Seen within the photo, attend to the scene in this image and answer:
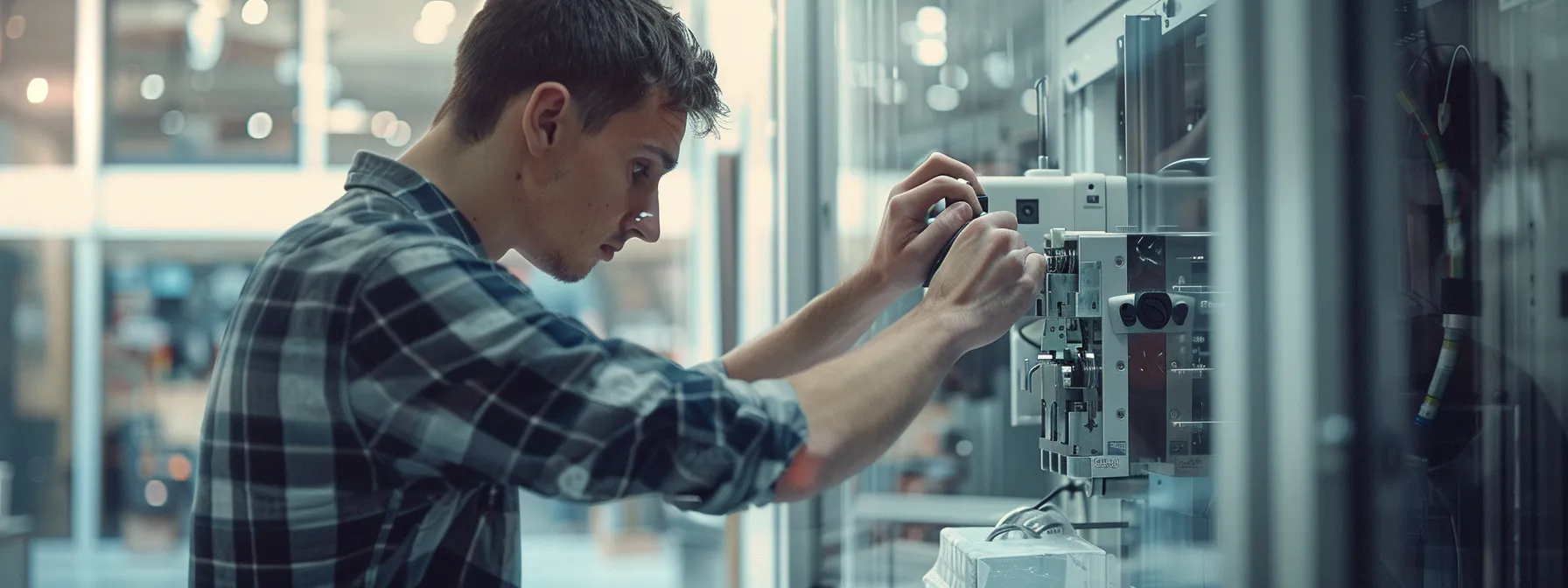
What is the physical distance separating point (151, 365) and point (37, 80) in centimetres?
116

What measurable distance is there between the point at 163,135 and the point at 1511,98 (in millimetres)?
4521

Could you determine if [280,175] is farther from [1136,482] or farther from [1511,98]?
[1511,98]

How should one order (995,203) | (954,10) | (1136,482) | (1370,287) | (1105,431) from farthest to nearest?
(954,10), (1136,482), (995,203), (1105,431), (1370,287)

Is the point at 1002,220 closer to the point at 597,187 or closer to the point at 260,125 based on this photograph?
the point at 597,187

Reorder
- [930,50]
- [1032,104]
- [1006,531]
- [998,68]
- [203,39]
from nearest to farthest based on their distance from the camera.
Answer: [1006,531] < [1032,104] < [998,68] < [930,50] < [203,39]

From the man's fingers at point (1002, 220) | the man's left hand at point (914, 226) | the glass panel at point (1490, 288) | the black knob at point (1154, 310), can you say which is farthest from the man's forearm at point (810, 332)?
the glass panel at point (1490, 288)

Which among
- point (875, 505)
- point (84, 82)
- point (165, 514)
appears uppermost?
point (84, 82)

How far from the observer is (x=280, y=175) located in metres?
4.38

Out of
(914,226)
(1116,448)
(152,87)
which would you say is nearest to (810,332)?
(914,226)

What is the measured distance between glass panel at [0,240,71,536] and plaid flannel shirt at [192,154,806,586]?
4.07 meters

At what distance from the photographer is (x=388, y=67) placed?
4.50 m

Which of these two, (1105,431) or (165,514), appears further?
(165,514)

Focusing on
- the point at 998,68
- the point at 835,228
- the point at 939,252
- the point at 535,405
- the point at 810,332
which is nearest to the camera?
the point at 535,405

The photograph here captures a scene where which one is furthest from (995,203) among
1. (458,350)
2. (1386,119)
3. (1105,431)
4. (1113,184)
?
(458,350)
